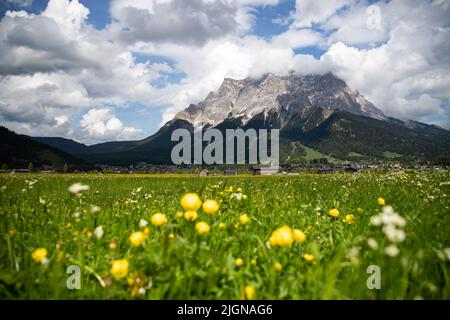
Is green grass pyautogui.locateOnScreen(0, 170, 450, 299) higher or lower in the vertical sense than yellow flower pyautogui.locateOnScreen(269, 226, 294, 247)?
lower

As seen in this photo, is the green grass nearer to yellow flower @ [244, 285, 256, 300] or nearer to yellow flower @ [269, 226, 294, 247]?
yellow flower @ [244, 285, 256, 300]

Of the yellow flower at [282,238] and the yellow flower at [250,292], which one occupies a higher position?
the yellow flower at [282,238]

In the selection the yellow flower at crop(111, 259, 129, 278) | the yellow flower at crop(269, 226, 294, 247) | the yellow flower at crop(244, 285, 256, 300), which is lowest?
the yellow flower at crop(244, 285, 256, 300)

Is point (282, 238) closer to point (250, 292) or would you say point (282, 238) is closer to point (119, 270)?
point (250, 292)

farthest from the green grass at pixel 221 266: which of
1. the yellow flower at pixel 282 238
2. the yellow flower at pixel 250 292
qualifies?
the yellow flower at pixel 282 238

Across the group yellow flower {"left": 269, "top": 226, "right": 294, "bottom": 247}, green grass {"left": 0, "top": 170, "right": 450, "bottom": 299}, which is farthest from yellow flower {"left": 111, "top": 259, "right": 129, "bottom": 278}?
yellow flower {"left": 269, "top": 226, "right": 294, "bottom": 247}

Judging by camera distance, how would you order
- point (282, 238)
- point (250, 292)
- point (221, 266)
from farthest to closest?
1. point (221, 266)
2. point (282, 238)
3. point (250, 292)

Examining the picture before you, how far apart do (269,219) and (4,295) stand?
326 centimetres

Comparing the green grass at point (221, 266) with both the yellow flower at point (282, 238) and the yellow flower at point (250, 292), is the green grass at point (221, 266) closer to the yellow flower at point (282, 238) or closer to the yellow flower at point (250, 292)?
the yellow flower at point (250, 292)

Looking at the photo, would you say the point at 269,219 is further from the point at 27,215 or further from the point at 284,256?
the point at 27,215

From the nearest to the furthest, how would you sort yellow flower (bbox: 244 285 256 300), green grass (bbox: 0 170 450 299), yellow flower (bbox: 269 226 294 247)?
yellow flower (bbox: 244 285 256 300) → green grass (bbox: 0 170 450 299) → yellow flower (bbox: 269 226 294 247)

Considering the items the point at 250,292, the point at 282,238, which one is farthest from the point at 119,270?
the point at 282,238

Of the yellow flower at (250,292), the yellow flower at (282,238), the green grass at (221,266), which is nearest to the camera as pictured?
the yellow flower at (250,292)
